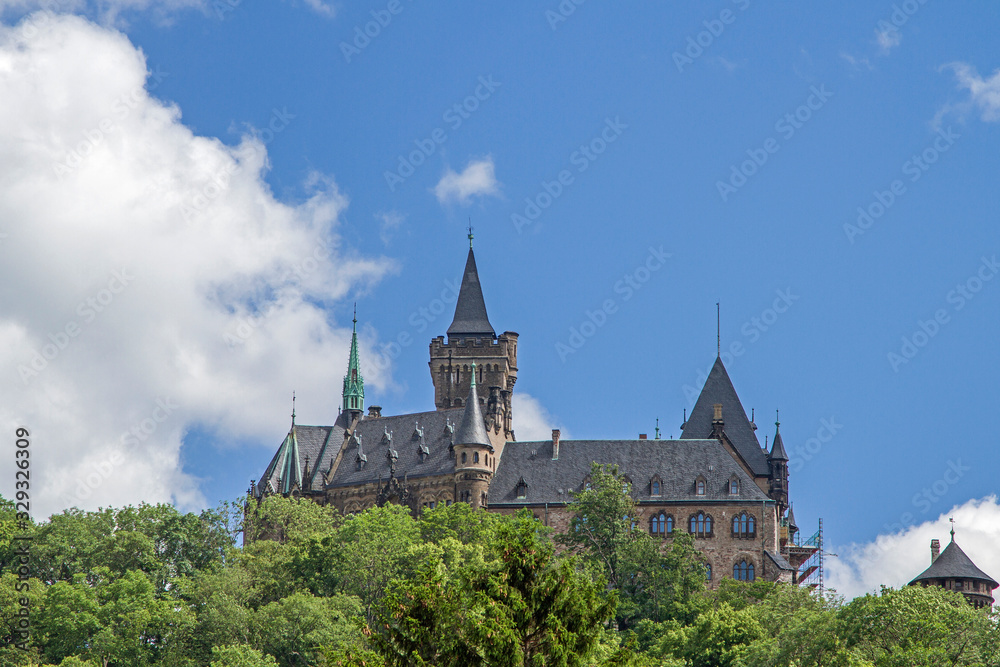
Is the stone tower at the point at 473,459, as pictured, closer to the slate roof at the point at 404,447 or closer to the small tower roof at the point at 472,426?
the small tower roof at the point at 472,426

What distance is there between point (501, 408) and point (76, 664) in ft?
144

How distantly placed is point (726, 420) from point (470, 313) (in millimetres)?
25671

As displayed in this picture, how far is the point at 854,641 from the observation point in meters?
71.4

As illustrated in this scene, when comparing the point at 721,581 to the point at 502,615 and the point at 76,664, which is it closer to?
the point at 76,664

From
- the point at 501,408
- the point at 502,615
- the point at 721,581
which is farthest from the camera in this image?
the point at 501,408

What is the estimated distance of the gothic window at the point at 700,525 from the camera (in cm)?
11306

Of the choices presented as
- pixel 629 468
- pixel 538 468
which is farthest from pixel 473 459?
pixel 629 468

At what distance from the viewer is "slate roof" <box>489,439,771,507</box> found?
4513 inches

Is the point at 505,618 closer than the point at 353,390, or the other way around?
the point at 505,618

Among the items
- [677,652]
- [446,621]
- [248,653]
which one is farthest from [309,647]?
[446,621]

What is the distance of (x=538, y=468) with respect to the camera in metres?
119

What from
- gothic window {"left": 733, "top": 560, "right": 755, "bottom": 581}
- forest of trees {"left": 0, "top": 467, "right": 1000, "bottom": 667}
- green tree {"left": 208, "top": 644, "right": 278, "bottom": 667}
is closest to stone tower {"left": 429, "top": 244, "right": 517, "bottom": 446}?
forest of trees {"left": 0, "top": 467, "right": 1000, "bottom": 667}

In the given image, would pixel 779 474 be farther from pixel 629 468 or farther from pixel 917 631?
pixel 917 631

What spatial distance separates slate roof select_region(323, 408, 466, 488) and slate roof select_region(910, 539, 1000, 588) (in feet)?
117
